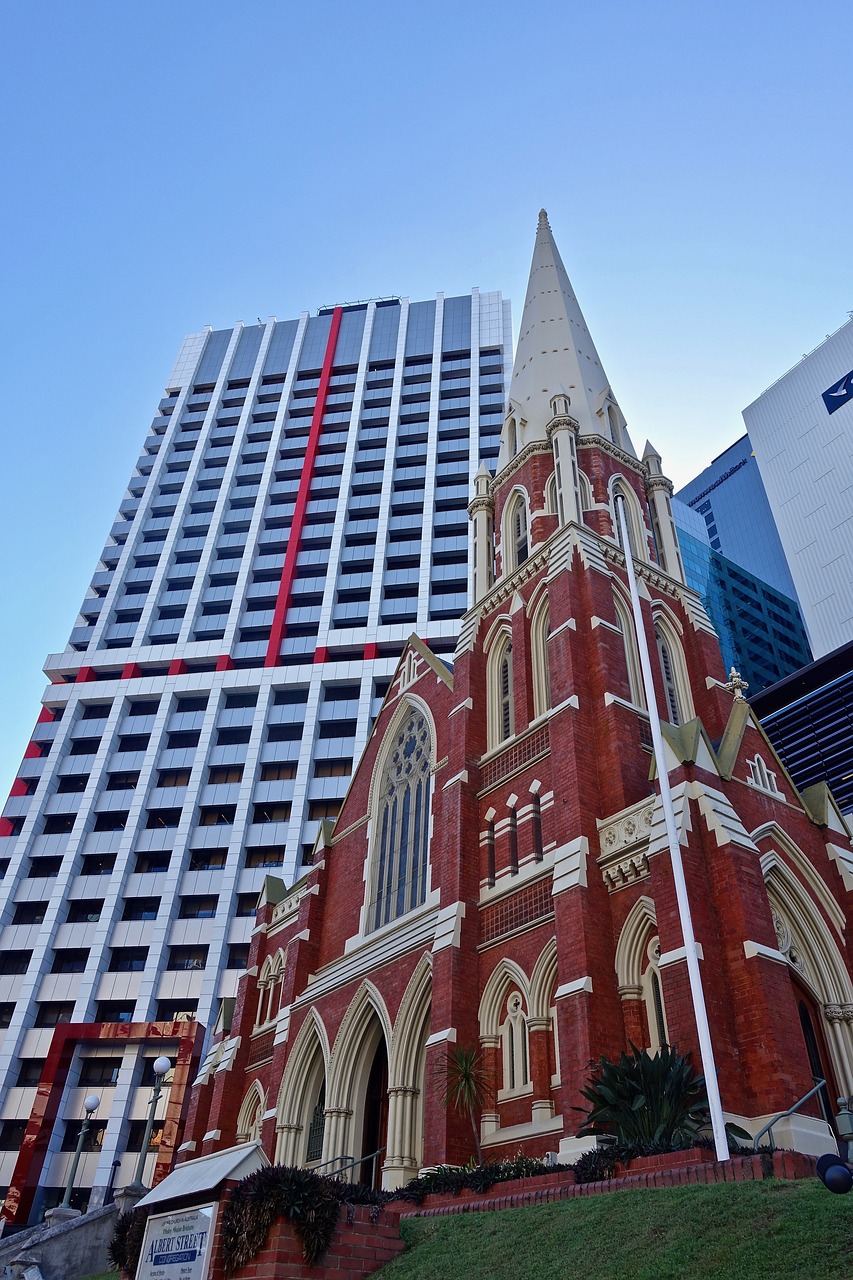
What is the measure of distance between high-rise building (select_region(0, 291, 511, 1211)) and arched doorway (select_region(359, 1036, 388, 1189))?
2586 cm

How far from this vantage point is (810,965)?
64.8 feet

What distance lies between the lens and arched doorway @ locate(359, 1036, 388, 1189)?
954 inches

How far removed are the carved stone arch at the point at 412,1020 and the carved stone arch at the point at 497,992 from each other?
208cm

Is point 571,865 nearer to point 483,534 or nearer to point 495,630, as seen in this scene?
point 495,630

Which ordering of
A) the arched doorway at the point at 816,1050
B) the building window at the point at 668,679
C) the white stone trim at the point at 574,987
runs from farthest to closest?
the building window at the point at 668,679, the arched doorway at the point at 816,1050, the white stone trim at the point at 574,987

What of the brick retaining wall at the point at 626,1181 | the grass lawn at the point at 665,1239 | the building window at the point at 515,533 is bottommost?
the grass lawn at the point at 665,1239

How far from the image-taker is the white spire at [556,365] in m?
32.1

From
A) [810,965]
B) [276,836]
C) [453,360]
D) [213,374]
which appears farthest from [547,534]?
[213,374]

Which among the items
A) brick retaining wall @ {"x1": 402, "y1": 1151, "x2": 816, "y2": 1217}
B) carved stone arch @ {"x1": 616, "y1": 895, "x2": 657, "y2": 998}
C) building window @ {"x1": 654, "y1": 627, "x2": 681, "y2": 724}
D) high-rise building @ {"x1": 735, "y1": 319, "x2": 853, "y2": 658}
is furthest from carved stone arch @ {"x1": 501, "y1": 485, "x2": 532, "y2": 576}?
high-rise building @ {"x1": 735, "y1": 319, "x2": 853, "y2": 658}

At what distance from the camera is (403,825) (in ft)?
92.6

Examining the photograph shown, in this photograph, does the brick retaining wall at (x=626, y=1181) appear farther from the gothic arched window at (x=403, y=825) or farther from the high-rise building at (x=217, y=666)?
the high-rise building at (x=217, y=666)

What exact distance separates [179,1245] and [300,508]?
2422 inches

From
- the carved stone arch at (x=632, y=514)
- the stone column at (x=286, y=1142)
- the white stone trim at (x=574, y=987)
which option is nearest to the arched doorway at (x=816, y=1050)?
the white stone trim at (x=574, y=987)

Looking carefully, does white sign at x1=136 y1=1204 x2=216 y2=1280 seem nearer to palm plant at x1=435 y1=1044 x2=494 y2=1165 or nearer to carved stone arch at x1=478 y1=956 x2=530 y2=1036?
palm plant at x1=435 y1=1044 x2=494 y2=1165
